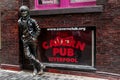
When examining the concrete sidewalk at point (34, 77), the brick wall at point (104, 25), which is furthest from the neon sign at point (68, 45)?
the concrete sidewalk at point (34, 77)

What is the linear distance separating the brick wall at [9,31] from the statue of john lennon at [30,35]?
2.49 feet

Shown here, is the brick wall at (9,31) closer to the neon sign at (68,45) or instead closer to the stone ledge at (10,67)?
the stone ledge at (10,67)

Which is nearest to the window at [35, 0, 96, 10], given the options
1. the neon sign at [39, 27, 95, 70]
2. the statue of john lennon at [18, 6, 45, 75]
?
the neon sign at [39, 27, 95, 70]

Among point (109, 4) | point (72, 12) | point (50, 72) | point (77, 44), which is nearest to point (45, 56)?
point (50, 72)

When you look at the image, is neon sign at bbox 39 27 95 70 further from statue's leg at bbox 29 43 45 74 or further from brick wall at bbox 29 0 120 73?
statue's leg at bbox 29 43 45 74

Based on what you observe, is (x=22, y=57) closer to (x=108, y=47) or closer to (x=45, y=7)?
(x=45, y=7)

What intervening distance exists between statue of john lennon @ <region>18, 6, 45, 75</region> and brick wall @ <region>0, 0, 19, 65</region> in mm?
760

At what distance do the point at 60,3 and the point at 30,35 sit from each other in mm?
1466

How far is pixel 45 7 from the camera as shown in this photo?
953 centimetres

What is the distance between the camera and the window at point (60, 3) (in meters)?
8.74

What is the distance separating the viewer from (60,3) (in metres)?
9.25

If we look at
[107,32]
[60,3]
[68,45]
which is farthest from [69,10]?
[107,32]

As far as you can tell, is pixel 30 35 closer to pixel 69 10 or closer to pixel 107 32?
pixel 69 10

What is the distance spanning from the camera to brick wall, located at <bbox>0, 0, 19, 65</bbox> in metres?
9.74
